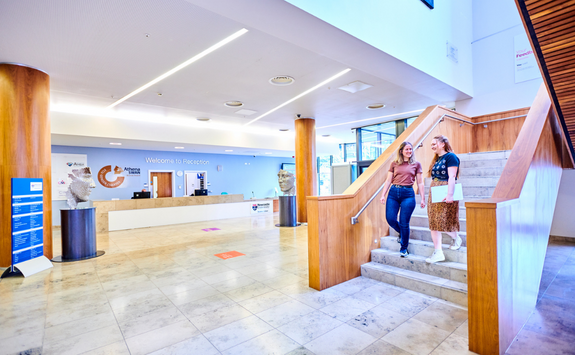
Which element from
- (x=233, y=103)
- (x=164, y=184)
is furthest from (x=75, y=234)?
(x=164, y=184)

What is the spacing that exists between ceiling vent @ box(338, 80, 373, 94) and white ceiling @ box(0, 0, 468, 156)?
0.21m

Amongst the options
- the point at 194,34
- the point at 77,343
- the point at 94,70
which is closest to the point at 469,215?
the point at 77,343

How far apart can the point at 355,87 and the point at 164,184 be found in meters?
9.29

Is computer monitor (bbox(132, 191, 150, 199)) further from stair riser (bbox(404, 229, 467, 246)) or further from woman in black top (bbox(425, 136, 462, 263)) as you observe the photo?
woman in black top (bbox(425, 136, 462, 263))

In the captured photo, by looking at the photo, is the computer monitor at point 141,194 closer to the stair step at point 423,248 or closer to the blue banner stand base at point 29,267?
the blue banner stand base at point 29,267

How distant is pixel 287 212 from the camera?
8.96 metres

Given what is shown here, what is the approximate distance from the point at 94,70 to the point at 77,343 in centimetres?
464

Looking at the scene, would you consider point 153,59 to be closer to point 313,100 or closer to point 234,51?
point 234,51

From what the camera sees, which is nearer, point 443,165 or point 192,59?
point 443,165

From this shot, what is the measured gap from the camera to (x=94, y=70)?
207 inches

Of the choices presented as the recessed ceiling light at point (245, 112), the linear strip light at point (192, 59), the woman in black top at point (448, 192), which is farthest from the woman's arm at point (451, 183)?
the recessed ceiling light at point (245, 112)

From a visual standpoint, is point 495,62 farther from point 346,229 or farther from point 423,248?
point 346,229

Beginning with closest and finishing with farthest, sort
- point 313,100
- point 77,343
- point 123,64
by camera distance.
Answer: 1. point 77,343
2. point 123,64
3. point 313,100

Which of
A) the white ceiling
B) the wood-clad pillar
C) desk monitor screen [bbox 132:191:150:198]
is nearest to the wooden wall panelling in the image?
the white ceiling
